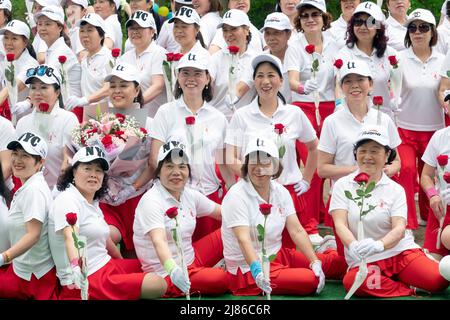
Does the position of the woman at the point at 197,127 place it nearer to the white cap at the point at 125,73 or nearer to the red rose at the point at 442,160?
the white cap at the point at 125,73

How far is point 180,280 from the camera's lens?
289 inches

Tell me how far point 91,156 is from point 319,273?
5.70 ft

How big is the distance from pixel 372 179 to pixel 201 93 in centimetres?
166

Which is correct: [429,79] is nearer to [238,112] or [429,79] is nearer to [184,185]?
[238,112]

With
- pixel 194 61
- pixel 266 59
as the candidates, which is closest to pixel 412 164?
pixel 266 59

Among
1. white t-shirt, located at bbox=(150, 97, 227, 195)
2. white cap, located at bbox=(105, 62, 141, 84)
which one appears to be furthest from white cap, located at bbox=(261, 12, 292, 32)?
white cap, located at bbox=(105, 62, 141, 84)

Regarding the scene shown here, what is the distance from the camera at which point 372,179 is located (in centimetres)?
791

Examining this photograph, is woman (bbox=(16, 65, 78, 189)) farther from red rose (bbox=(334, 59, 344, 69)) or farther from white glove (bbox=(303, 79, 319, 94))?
red rose (bbox=(334, 59, 344, 69))

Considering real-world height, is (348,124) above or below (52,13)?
below

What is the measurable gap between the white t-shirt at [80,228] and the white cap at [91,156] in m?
0.19

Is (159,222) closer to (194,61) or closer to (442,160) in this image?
(194,61)

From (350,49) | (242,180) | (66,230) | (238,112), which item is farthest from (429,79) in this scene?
(66,230)

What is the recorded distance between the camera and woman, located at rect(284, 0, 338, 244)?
9.59 m

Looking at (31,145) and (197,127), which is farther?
(197,127)
